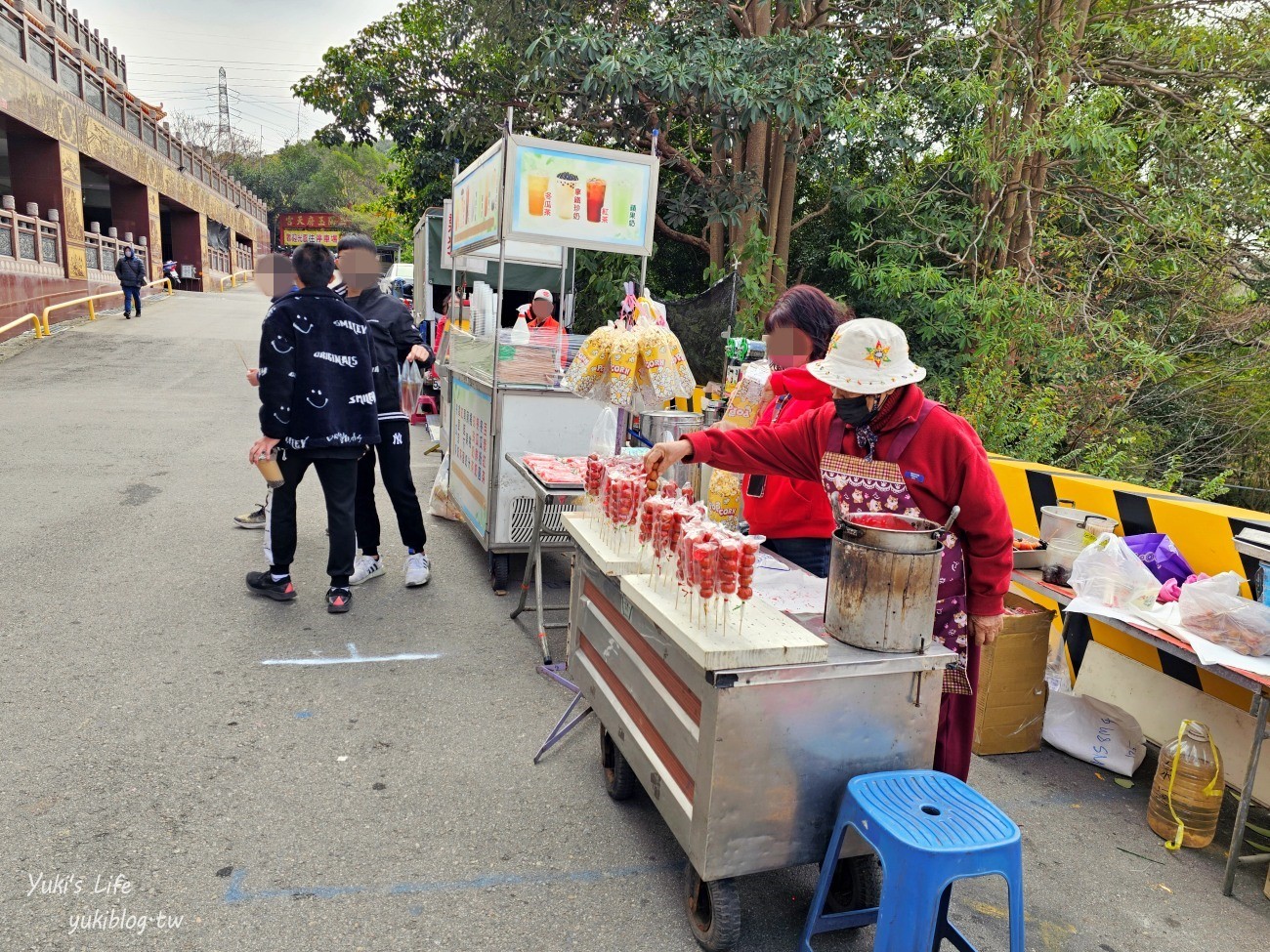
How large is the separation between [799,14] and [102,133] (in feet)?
73.3

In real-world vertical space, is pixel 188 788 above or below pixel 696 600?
below

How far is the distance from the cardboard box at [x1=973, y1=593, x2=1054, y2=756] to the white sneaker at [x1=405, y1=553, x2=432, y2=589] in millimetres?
3385

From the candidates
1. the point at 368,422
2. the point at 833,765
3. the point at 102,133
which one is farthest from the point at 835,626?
the point at 102,133

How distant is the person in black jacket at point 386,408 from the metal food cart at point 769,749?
116 inches

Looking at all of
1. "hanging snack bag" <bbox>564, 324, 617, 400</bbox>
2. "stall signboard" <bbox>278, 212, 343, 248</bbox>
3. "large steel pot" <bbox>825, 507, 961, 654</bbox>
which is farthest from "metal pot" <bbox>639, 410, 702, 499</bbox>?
"stall signboard" <bbox>278, 212, 343, 248</bbox>

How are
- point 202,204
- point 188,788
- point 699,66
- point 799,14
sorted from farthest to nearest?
point 202,204, point 799,14, point 699,66, point 188,788

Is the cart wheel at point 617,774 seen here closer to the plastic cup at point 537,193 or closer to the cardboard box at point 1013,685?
the cardboard box at point 1013,685

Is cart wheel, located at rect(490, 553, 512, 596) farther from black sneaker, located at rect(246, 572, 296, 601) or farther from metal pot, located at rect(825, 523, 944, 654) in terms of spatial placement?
metal pot, located at rect(825, 523, 944, 654)

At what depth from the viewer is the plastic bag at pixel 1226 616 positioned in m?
3.03

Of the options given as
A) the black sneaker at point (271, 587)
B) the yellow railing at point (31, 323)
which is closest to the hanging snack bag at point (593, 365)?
the black sneaker at point (271, 587)

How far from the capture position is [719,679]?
214cm

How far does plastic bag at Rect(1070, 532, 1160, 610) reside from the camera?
3461 millimetres

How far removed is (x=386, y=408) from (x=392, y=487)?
0.50 m

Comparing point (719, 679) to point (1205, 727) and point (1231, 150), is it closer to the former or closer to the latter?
point (1205, 727)
